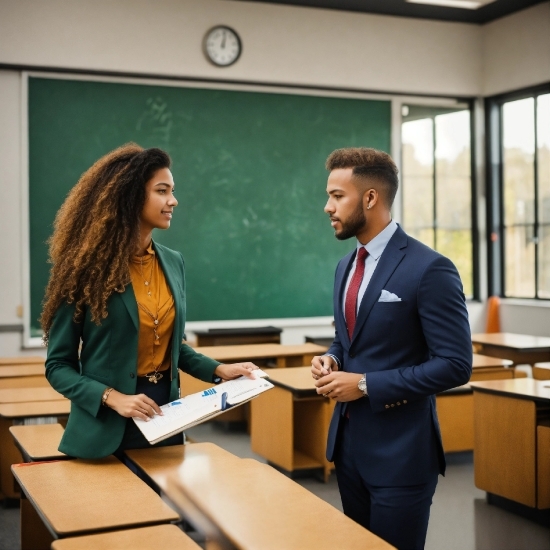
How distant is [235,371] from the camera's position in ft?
8.07

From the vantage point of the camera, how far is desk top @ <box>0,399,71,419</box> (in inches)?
146

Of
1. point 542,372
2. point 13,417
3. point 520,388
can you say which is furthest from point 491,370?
point 13,417

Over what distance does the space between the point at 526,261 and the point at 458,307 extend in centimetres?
695

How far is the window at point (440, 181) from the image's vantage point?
8578 mm

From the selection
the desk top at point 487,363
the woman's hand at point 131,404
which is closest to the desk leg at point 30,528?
the woman's hand at point 131,404

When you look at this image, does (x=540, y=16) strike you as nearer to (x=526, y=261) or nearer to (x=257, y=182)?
(x=526, y=261)

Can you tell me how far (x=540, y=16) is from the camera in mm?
8016

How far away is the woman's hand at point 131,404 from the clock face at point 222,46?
18.9ft

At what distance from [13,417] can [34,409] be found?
0.16m

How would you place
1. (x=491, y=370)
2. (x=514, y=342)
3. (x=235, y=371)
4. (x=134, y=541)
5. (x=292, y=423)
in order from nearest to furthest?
(x=134, y=541), (x=235, y=371), (x=292, y=423), (x=491, y=370), (x=514, y=342)

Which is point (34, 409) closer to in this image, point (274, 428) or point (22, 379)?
point (22, 379)

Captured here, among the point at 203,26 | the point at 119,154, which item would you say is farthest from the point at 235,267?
the point at 119,154

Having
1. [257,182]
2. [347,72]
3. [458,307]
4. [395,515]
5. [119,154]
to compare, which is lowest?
[395,515]

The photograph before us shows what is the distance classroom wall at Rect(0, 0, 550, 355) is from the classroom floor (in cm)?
329
